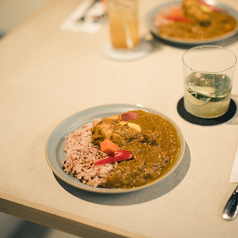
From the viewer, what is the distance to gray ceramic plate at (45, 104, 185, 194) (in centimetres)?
107

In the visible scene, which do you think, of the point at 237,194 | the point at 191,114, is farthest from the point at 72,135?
the point at 237,194

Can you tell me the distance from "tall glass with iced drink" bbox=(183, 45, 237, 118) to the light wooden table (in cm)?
8

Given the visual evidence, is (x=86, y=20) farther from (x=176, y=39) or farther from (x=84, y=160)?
(x=84, y=160)

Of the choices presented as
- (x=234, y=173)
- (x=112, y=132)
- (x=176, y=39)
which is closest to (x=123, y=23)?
(x=176, y=39)

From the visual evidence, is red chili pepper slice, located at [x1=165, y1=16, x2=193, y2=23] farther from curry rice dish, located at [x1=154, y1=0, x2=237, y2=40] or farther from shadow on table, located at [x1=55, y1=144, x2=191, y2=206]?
shadow on table, located at [x1=55, y1=144, x2=191, y2=206]

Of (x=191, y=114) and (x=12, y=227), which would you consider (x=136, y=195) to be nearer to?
(x=191, y=114)

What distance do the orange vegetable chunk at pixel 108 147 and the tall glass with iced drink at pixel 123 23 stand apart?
98 cm

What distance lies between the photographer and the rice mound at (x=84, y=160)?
1068mm

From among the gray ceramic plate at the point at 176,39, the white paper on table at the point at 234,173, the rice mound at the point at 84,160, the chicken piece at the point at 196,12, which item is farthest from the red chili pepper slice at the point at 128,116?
the chicken piece at the point at 196,12

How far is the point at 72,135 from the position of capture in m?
1.28

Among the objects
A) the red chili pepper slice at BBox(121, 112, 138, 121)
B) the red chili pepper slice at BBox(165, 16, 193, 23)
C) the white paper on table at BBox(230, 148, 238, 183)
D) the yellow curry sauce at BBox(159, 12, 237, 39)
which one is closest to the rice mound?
the red chili pepper slice at BBox(121, 112, 138, 121)

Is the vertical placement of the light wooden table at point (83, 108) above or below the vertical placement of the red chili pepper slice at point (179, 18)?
below

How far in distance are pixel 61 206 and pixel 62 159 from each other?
0.63 ft

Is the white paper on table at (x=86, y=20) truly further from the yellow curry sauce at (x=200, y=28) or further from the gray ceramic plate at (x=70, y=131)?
the gray ceramic plate at (x=70, y=131)
